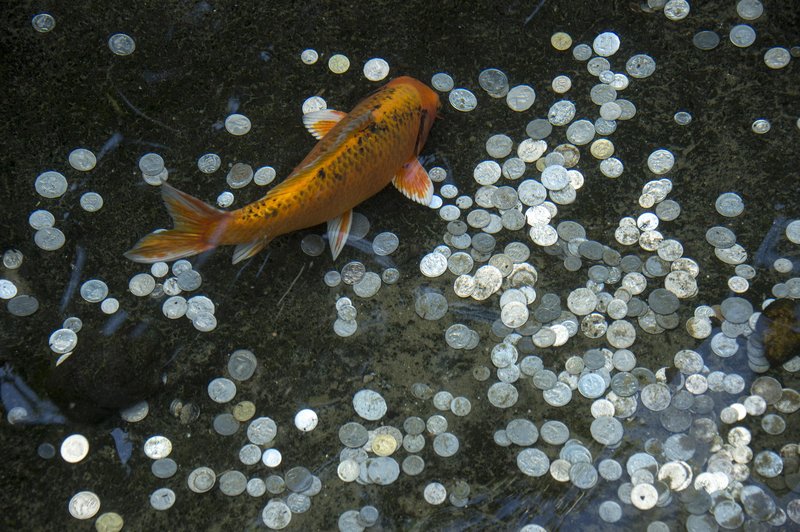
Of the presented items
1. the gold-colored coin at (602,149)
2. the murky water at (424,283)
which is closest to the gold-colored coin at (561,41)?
the murky water at (424,283)

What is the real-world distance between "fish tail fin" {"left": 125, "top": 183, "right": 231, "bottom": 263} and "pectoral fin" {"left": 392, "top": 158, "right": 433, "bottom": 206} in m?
0.70

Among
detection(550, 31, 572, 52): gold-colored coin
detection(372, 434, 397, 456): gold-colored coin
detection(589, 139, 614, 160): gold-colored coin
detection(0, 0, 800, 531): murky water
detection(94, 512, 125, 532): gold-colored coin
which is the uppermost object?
detection(550, 31, 572, 52): gold-colored coin

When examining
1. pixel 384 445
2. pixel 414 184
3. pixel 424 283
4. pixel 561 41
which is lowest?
pixel 384 445

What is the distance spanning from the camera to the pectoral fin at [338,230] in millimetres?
2736

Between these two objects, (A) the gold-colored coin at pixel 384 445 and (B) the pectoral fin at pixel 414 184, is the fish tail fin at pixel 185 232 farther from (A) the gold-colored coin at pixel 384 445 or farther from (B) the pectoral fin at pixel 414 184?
(A) the gold-colored coin at pixel 384 445

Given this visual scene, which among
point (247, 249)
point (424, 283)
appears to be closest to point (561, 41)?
point (424, 283)

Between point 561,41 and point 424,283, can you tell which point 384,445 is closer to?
point 424,283

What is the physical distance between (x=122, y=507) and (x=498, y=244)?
1.59 metres

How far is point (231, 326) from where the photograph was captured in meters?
2.68

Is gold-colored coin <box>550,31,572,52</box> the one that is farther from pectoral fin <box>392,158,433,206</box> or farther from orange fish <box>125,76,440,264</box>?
pectoral fin <box>392,158,433,206</box>

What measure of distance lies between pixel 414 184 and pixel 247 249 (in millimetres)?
671

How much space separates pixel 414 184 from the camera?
2818 millimetres

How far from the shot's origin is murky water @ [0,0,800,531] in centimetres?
244

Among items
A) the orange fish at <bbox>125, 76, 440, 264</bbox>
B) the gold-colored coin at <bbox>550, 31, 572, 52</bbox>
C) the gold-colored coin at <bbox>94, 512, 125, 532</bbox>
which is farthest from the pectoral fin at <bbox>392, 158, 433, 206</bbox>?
the gold-colored coin at <bbox>94, 512, 125, 532</bbox>
